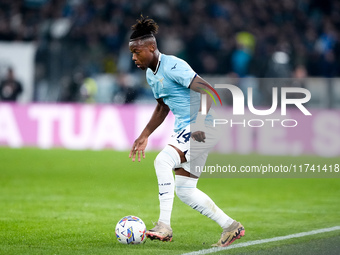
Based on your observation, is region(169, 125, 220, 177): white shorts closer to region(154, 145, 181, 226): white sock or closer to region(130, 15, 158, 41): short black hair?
region(154, 145, 181, 226): white sock

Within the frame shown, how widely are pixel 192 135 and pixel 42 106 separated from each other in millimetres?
12699

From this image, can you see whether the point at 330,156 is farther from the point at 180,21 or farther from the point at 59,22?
the point at 59,22

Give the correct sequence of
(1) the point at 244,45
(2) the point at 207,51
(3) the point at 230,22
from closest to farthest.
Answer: (1) the point at 244,45, (2) the point at 207,51, (3) the point at 230,22

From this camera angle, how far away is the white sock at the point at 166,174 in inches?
281

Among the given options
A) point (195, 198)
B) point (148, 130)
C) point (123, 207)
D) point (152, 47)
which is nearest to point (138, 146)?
point (148, 130)

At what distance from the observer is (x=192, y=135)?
6883 millimetres

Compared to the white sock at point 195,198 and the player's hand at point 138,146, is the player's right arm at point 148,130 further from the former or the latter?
the white sock at point 195,198

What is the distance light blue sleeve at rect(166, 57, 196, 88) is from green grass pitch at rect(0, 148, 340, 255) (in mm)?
1695

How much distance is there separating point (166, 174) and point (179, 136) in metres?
→ 0.43

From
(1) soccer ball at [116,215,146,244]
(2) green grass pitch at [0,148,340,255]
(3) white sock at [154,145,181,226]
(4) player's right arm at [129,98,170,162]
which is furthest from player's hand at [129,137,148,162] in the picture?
(2) green grass pitch at [0,148,340,255]

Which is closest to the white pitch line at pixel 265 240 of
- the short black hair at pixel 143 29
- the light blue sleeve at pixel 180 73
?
the light blue sleeve at pixel 180 73

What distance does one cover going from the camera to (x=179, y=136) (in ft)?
23.9

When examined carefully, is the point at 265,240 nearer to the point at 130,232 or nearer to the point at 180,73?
the point at 130,232

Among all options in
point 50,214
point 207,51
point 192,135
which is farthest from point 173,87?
point 207,51
